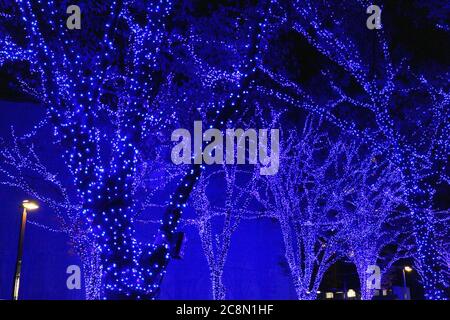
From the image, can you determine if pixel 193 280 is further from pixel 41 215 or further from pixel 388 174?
pixel 388 174

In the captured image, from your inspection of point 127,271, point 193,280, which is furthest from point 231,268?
point 127,271

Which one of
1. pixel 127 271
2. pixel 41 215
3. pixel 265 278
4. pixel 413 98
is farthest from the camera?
pixel 265 278

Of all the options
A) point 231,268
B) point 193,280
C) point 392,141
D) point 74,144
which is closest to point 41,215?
point 193,280

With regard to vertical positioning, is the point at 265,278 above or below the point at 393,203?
below

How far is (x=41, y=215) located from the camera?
1437 cm

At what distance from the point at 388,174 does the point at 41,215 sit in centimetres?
951

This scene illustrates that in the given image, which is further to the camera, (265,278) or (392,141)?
(265,278)

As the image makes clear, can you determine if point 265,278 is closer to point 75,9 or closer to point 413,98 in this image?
point 413,98

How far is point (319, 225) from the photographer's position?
1517 centimetres
